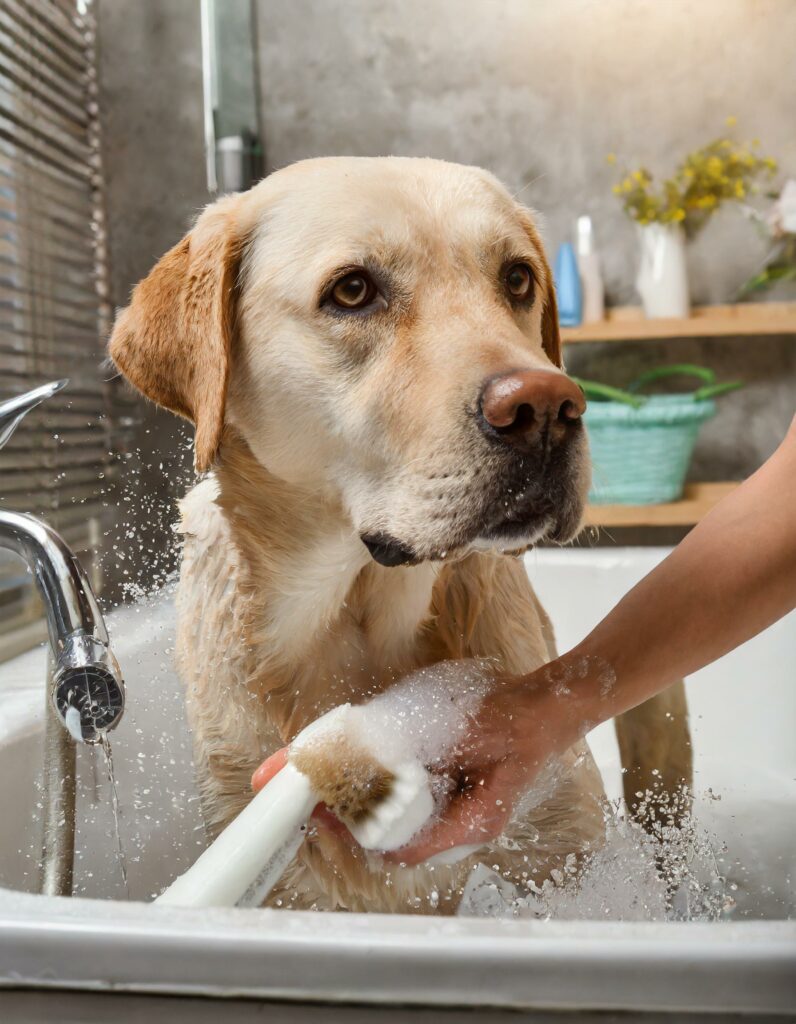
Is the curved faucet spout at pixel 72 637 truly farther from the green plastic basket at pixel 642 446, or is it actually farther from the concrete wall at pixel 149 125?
the green plastic basket at pixel 642 446

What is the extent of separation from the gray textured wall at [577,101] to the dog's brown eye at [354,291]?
2309 millimetres

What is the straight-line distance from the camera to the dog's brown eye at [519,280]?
116 centimetres

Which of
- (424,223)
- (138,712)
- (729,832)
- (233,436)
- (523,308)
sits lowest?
(729,832)

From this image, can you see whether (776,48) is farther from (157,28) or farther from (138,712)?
(138,712)

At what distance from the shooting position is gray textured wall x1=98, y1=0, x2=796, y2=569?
3.24m

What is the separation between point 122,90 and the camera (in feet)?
9.57

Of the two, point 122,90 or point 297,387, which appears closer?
point 297,387

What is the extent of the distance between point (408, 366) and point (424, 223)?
0.20 m

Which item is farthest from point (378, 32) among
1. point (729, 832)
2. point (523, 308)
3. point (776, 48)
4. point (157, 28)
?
point (729, 832)

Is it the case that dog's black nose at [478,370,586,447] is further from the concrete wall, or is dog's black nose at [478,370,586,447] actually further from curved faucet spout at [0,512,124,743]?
the concrete wall

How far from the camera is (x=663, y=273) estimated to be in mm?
3078

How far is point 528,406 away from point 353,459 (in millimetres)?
245

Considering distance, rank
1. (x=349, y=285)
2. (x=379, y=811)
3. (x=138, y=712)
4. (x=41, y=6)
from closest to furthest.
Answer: (x=379, y=811), (x=349, y=285), (x=138, y=712), (x=41, y=6)

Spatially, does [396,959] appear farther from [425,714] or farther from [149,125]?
[149,125]
